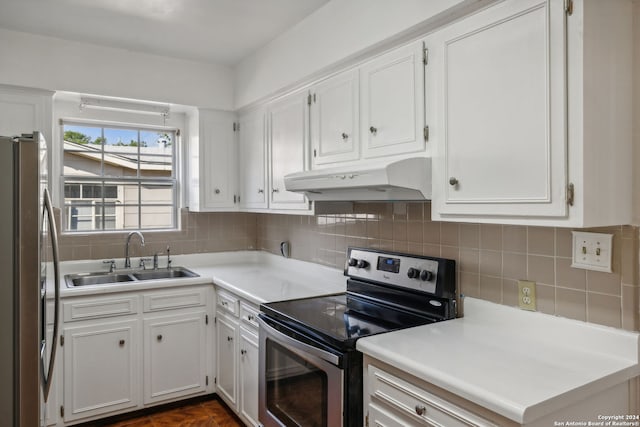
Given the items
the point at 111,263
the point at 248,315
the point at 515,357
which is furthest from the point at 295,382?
the point at 111,263

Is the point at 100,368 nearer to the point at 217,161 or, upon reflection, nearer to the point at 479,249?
the point at 217,161

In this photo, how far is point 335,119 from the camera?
2338mm

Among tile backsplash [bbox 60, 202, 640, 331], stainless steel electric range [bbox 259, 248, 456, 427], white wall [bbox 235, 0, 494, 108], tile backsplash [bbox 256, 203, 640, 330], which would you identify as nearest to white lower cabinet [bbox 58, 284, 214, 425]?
tile backsplash [bbox 60, 202, 640, 331]

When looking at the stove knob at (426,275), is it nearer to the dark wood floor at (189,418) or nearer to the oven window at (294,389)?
the oven window at (294,389)

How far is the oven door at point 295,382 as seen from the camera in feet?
5.70

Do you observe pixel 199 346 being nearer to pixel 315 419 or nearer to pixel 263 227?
pixel 263 227

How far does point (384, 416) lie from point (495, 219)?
2.61 feet

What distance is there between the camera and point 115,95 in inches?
120

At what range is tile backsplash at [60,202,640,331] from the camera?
1.48 m

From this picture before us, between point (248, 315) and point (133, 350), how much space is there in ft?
2.88

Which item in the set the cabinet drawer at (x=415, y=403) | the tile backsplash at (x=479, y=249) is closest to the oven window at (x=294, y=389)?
the cabinet drawer at (x=415, y=403)

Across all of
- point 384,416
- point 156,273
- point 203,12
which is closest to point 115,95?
point 203,12

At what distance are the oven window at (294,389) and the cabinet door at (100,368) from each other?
1116 mm

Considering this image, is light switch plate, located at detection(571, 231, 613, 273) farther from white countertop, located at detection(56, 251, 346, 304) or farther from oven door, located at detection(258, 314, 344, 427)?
white countertop, located at detection(56, 251, 346, 304)
